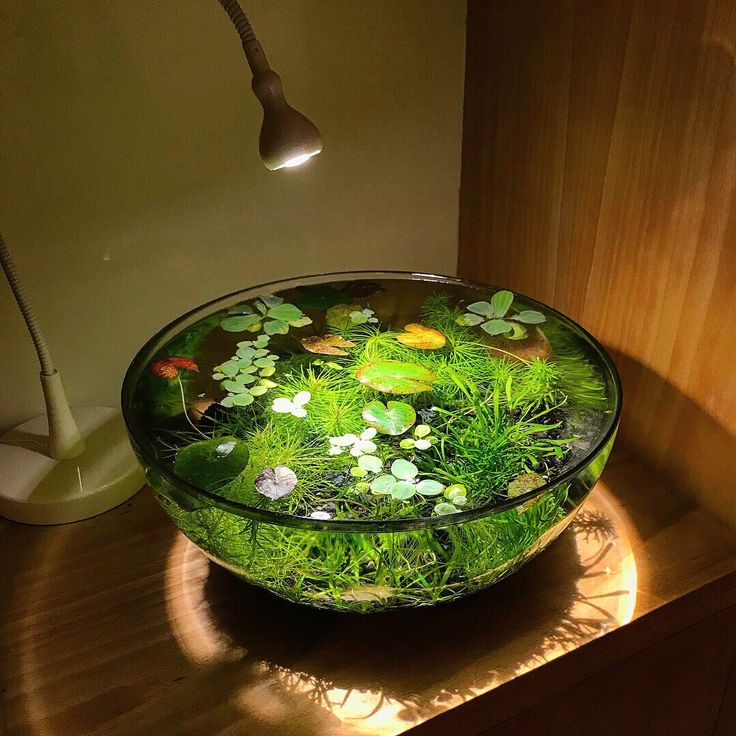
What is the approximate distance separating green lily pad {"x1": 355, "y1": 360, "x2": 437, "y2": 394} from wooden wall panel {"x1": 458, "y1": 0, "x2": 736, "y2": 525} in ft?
0.86

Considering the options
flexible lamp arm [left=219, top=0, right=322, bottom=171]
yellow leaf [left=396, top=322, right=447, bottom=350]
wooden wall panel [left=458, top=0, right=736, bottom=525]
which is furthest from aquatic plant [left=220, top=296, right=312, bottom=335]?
wooden wall panel [left=458, top=0, right=736, bottom=525]

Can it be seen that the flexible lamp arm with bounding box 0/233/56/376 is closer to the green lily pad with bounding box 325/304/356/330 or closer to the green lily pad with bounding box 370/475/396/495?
the green lily pad with bounding box 325/304/356/330

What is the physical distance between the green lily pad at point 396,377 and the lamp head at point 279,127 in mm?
215

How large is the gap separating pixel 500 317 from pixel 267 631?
1.33ft

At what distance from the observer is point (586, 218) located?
2.84 feet

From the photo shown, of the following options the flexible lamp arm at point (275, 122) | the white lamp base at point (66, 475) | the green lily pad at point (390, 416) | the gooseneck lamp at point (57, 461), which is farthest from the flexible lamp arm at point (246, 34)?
the white lamp base at point (66, 475)

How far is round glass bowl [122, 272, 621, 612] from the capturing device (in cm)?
59

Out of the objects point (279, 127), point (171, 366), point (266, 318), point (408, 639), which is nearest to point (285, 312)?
point (266, 318)

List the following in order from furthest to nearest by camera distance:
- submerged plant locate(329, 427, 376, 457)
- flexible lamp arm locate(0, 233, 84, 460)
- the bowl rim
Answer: flexible lamp arm locate(0, 233, 84, 460)
submerged plant locate(329, 427, 376, 457)
the bowl rim

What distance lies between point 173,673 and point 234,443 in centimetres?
21

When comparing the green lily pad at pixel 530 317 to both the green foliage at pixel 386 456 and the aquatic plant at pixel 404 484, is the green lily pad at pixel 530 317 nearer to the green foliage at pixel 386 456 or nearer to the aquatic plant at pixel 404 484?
the green foliage at pixel 386 456

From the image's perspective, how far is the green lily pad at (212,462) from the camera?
62 cm

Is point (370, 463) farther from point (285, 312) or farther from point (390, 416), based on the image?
point (285, 312)

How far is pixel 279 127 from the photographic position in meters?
0.65
